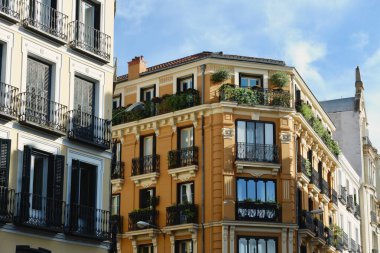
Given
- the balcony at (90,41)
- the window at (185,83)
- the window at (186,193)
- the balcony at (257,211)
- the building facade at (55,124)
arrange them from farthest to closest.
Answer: the window at (185,83) < the window at (186,193) < the balcony at (257,211) < the balcony at (90,41) < the building facade at (55,124)

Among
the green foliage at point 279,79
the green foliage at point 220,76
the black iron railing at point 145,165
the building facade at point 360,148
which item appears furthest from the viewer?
the building facade at point 360,148

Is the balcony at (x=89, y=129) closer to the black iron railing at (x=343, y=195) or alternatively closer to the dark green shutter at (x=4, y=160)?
the dark green shutter at (x=4, y=160)

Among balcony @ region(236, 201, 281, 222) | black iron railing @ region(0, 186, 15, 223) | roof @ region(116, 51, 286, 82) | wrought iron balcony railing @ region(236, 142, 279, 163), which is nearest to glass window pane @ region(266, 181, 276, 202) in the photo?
balcony @ region(236, 201, 281, 222)

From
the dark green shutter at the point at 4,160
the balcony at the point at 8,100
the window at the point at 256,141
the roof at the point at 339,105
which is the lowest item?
the dark green shutter at the point at 4,160

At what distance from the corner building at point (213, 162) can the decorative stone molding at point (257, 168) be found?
6 centimetres

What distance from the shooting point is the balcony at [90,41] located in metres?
32.3

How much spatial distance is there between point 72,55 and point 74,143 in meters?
3.38

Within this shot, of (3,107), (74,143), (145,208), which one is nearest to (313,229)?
(145,208)

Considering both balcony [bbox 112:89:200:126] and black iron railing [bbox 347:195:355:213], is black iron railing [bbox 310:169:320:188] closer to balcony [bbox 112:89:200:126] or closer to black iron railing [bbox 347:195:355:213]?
balcony [bbox 112:89:200:126]

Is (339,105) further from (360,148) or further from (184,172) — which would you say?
(184,172)

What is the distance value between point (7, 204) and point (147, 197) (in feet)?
87.7

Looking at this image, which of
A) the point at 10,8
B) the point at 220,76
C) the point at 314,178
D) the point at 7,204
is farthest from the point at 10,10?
the point at 314,178

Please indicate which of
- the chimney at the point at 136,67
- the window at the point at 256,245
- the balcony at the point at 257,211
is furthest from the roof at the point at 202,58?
the window at the point at 256,245

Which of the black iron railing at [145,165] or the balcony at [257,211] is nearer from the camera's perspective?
the balcony at [257,211]
